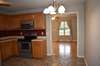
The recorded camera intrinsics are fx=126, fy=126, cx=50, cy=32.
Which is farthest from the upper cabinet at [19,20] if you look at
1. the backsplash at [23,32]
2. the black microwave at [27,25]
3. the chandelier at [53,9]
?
the chandelier at [53,9]

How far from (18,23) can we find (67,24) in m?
6.17

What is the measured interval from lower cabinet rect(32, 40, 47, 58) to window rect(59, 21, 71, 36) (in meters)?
6.21

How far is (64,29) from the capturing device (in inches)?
484

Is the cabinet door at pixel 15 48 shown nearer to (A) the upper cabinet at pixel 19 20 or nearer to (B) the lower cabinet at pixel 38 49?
(A) the upper cabinet at pixel 19 20

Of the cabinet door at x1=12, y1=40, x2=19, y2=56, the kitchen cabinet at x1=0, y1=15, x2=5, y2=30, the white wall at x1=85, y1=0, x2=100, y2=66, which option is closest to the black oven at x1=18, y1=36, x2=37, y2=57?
the cabinet door at x1=12, y1=40, x2=19, y2=56

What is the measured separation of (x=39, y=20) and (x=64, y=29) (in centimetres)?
604

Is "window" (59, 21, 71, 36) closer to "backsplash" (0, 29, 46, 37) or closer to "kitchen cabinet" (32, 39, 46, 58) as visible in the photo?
"backsplash" (0, 29, 46, 37)

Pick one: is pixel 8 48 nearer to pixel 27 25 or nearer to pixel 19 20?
pixel 27 25

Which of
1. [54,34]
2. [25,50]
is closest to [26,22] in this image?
[25,50]

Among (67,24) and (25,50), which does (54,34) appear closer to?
(67,24)

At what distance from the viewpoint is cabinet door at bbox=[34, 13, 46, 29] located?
656 centimetres

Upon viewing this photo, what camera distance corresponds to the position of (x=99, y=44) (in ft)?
8.32

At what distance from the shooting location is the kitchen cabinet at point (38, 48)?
611 cm

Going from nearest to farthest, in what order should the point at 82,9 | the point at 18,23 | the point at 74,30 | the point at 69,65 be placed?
the point at 69,65 → the point at 82,9 → the point at 18,23 → the point at 74,30
